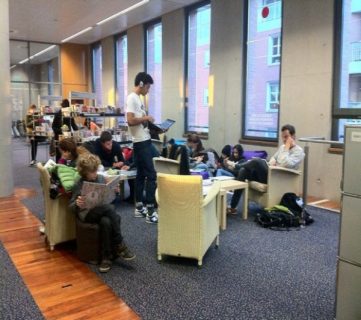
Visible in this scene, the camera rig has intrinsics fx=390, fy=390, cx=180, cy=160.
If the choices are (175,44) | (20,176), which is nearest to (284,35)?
(175,44)

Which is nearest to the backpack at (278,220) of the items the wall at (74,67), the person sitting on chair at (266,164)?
the person sitting on chair at (266,164)

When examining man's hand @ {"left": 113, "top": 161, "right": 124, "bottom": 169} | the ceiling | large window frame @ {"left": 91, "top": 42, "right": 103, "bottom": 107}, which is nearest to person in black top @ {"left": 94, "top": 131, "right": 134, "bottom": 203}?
man's hand @ {"left": 113, "top": 161, "right": 124, "bottom": 169}

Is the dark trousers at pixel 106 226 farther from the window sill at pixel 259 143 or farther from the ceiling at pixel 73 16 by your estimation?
the ceiling at pixel 73 16

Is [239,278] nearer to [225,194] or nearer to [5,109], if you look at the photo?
[225,194]

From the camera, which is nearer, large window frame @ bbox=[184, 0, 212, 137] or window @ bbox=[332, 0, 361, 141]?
window @ bbox=[332, 0, 361, 141]

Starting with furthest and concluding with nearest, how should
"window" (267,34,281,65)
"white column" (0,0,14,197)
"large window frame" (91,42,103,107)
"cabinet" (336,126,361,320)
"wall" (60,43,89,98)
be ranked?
"wall" (60,43,89,98), "large window frame" (91,42,103,107), "window" (267,34,281,65), "white column" (0,0,14,197), "cabinet" (336,126,361,320)

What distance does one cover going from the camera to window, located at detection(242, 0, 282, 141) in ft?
20.5

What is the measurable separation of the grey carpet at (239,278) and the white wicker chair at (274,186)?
55 cm

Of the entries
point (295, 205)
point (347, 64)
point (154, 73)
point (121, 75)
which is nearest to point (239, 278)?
point (295, 205)

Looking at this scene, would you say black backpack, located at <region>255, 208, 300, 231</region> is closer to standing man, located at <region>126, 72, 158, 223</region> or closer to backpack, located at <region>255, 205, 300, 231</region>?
backpack, located at <region>255, 205, 300, 231</region>

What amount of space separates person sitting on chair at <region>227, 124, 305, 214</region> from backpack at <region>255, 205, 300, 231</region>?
46 centimetres

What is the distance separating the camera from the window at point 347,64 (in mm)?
5086

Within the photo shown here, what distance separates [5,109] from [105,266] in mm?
3571

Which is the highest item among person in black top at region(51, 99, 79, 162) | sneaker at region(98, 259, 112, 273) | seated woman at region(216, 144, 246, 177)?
person in black top at region(51, 99, 79, 162)
